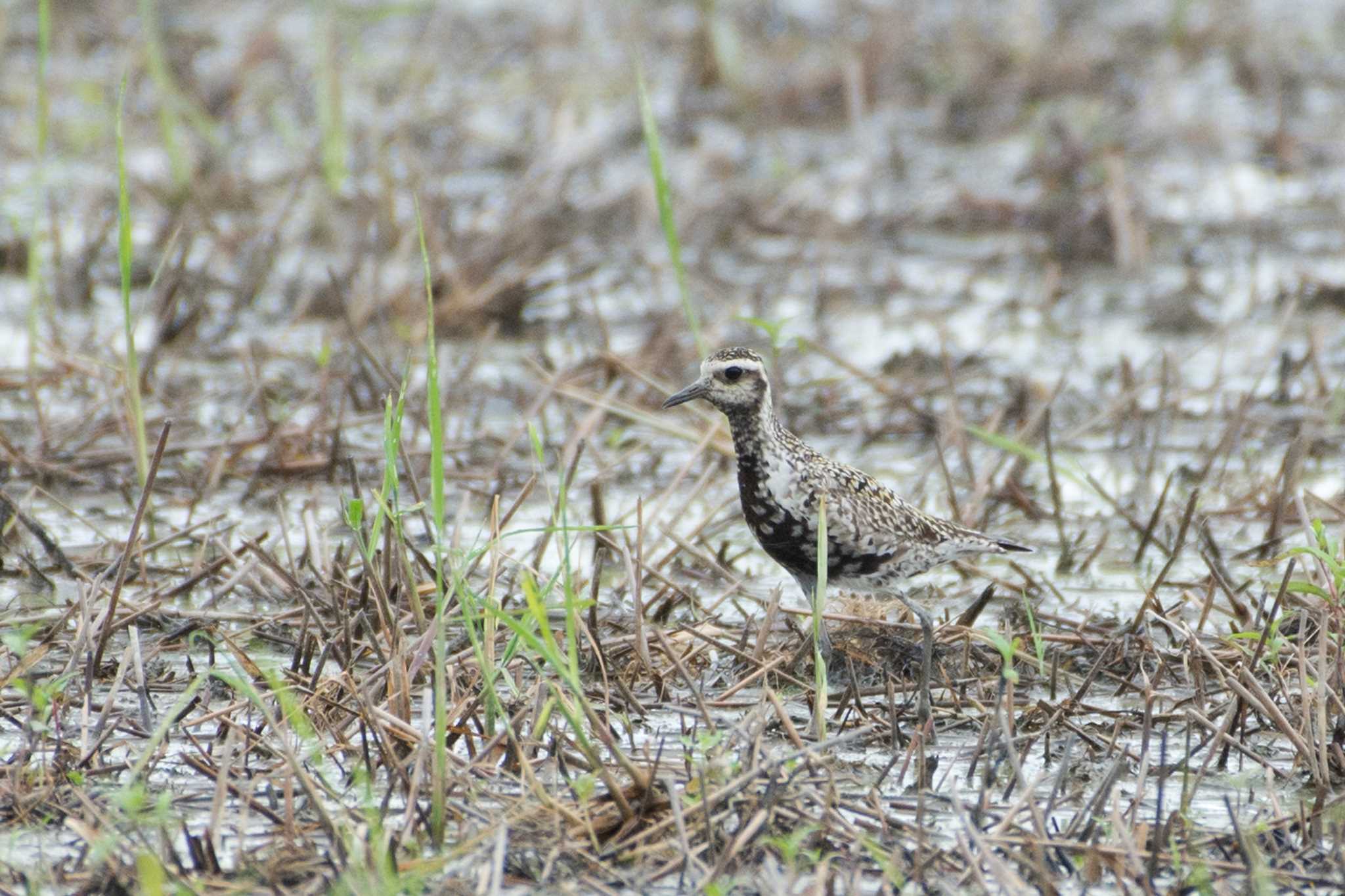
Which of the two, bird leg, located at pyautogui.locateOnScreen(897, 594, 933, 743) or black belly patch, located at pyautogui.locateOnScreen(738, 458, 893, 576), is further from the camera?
black belly patch, located at pyautogui.locateOnScreen(738, 458, 893, 576)

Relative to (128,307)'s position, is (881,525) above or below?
below

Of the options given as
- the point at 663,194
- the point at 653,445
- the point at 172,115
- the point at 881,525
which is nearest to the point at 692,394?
the point at 881,525

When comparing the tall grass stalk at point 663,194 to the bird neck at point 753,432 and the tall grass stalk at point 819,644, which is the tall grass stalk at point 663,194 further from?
the tall grass stalk at point 819,644

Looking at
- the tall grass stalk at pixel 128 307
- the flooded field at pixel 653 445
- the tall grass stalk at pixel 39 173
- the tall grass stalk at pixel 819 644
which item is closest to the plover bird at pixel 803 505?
the flooded field at pixel 653 445

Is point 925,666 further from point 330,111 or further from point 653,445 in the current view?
point 330,111

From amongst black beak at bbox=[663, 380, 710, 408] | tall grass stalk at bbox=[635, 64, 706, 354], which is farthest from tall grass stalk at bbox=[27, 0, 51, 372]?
black beak at bbox=[663, 380, 710, 408]

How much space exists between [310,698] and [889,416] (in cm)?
357

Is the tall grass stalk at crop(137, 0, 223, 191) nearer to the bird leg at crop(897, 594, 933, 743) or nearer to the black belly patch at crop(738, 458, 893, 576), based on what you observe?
the black belly patch at crop(738, 458, 893, 576)

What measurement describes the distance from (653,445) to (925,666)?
8.56 feet

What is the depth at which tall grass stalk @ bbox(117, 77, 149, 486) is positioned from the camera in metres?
5.21

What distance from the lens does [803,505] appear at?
502 cm

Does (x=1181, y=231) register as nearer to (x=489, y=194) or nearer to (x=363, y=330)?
(x=489, y=194)

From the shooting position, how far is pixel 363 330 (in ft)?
26.6

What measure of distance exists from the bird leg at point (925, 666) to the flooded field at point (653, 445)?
0.08 metres
